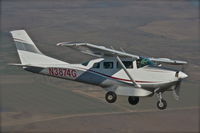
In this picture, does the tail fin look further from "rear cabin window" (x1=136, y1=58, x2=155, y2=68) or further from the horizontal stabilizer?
"rear cabin window" (x1=136, y1=58, x2=155, y2=68)

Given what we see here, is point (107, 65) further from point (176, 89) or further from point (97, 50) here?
point (176, 89)

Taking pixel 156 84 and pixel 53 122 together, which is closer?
pixel 156 84

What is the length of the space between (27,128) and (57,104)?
840 inches

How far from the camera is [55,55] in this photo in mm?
189625

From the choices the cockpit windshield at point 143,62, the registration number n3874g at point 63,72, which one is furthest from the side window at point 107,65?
the registration number n3874g at point 63,72

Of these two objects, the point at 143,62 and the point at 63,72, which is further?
the point at 63,72

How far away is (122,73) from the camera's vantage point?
126 ft

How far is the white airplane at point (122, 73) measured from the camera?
37000 mm

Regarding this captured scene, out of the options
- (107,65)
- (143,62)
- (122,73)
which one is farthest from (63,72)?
(143,62)

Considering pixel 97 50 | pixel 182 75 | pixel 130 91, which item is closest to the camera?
pixel 182 75

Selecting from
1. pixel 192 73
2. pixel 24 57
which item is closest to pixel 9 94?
pixel 192 73

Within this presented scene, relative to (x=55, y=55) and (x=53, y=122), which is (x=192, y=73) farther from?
(x=53, y=122)

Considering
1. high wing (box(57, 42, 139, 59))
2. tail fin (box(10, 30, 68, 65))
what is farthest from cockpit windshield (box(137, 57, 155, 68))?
tail fin (box(10, 30, 68, 65))

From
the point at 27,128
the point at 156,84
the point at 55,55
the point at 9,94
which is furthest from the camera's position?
the point at 55,55
